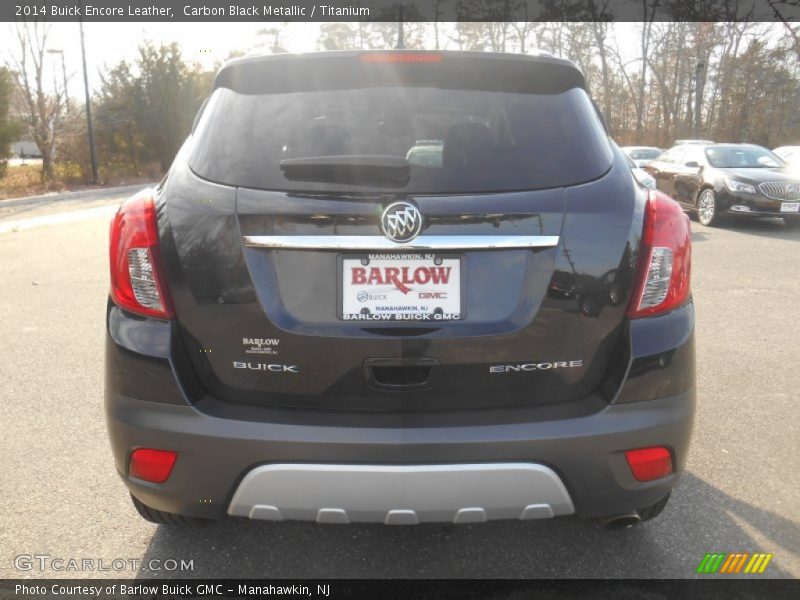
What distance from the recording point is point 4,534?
255 centimetres

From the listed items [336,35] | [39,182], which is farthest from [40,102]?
[336,35]

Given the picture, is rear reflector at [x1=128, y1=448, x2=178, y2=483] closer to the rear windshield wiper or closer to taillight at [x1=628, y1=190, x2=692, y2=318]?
the rear windshield wiper

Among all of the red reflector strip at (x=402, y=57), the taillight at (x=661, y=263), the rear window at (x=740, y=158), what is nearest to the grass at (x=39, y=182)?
the rear window at (x=740, y=158)

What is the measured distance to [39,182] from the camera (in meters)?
25.2

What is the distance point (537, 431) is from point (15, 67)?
29001 millimetres

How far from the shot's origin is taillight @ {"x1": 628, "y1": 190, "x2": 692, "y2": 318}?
1966 millimetres

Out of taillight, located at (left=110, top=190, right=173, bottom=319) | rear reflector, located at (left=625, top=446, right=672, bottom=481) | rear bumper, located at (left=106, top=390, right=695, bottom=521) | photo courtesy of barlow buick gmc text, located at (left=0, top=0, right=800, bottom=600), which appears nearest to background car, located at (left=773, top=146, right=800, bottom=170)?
photo courtesy of barlow buick gmc text, located at (left=0, top=0, right=800, bottom=600)

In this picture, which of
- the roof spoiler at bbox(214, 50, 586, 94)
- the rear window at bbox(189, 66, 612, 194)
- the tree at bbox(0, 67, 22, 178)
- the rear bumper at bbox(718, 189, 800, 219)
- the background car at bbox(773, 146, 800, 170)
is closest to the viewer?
the rear window at bbox(189, 66, 612, 194)

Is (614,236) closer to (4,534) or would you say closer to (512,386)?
(512,386)

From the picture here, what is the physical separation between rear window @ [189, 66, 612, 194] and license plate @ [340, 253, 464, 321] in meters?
0.21

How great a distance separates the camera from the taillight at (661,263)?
6.45 feet

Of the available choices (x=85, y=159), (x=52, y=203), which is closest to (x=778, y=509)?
(x=52, y=203)

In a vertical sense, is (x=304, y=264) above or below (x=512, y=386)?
above

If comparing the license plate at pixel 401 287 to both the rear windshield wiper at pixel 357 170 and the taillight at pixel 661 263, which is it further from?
the taillight at pixel 661 263
